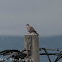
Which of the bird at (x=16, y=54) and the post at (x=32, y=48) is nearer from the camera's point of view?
the bird at (x=16, y=54)

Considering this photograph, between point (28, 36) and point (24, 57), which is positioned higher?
point (28, 36)

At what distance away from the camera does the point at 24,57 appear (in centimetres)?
978

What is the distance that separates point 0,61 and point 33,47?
5.26 feet

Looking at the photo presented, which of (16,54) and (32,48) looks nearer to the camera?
(16,54)

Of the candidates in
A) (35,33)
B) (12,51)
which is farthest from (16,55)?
(35,33)

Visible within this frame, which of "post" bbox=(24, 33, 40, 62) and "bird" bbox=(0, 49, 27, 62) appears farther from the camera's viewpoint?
"post" bbox=(24, 33, 40, 62)

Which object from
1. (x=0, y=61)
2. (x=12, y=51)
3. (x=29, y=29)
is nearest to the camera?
(x=0, y=61)

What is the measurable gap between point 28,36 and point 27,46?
335mm

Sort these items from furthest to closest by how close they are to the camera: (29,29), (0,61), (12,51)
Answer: (29,29)
(12,51)
(0,61)

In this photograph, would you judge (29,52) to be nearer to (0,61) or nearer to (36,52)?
(36,52)

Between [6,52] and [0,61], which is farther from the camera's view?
[6,52]

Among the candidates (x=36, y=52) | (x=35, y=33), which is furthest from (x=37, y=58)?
(x=35, y=33)

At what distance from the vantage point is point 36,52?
9922 millimetres

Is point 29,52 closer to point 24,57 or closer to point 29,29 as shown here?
point 24,57
